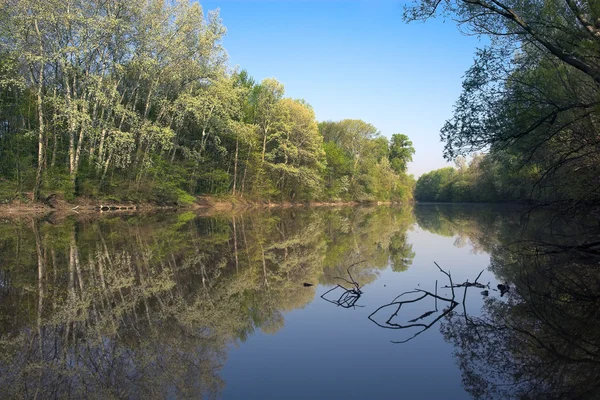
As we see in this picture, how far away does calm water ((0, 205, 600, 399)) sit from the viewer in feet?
11.3

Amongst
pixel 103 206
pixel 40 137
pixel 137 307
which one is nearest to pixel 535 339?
pixel 137 307

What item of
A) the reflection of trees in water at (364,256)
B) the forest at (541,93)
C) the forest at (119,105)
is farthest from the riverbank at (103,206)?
the forest at (541,93)

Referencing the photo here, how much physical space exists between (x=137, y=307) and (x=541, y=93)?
10481 mm

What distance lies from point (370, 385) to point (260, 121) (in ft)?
143

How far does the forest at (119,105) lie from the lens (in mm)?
23062

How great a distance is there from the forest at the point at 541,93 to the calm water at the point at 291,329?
98.2 inches

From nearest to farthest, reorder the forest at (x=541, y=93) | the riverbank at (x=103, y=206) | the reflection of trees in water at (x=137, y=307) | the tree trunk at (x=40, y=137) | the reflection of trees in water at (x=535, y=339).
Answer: the reflection of trees in water at (x=535, y=339)
the reflection of trees in water at (x=137, y=307)
the forest at (x=541, y=93)
the tree trunk at (x=40, y=137)
the riverbank at (x=103, y=206)

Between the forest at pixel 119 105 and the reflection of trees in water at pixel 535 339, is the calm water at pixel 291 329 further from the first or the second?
the forest at pixel 119 105

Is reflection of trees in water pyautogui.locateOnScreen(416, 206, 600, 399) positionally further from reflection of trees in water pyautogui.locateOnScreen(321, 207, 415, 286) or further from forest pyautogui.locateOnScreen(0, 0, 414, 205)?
forest pyautogui.locateOnScreen(0, 0, 414, 205)

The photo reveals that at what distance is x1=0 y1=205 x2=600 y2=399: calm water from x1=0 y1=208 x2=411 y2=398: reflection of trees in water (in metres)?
0.03

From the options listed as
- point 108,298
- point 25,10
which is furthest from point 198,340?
point 25,10

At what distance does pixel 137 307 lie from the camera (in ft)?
18.6

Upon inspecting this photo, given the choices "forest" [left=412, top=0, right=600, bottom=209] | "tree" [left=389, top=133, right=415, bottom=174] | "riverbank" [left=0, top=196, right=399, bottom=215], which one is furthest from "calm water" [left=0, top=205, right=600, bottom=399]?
"tree" [left=389, top=133, right=415, bottom=174]

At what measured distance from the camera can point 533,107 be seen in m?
10.2
